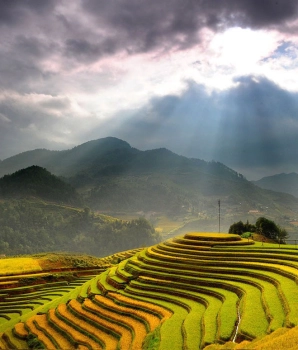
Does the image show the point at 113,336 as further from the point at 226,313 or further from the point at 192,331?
the point at 226,313

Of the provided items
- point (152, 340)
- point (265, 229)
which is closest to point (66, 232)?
point (265, 229)

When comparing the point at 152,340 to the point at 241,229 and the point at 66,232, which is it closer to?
the point at 241,229

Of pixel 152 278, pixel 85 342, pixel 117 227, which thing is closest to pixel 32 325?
pixel 85 342

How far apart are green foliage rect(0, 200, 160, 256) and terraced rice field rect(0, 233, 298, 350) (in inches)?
4067

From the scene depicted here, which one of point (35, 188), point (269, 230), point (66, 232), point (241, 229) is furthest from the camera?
point (35, 188)

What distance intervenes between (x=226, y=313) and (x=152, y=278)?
11294 mm

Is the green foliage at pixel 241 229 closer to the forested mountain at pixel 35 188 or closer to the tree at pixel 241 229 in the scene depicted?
the tree at pixel 241 229

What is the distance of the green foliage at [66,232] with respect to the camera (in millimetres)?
129750

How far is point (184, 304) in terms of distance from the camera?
2194 centimetres

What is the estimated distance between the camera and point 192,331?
16.5 meters

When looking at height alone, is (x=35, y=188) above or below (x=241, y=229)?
above

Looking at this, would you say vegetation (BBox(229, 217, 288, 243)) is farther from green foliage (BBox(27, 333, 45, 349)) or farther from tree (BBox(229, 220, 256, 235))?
green foliage (BBox(27, 333, 45, 349))

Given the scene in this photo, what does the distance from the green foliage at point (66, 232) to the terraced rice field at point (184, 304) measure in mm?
103295

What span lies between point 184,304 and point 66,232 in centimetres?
12801
